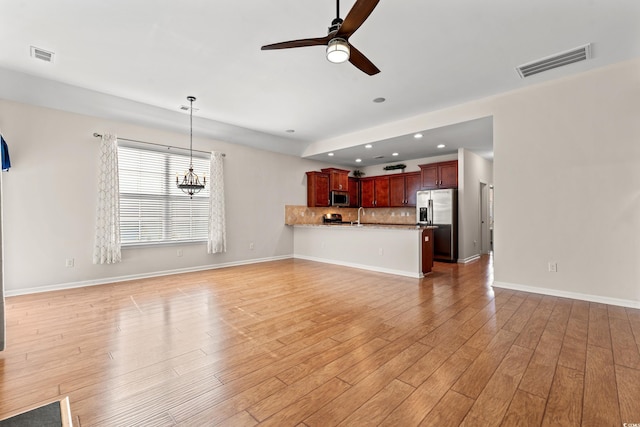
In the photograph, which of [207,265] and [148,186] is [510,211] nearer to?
[207,265]

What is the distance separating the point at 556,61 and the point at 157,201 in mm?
6525

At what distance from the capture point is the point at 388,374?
203 cm

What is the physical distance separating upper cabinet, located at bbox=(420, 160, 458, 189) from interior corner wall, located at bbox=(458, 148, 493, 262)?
0.25m

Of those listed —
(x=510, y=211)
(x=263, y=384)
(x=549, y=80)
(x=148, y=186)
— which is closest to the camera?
(x=263, y=384)

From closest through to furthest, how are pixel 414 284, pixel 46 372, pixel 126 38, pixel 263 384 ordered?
pixel 263 384 → pixel 46 372 → pixel 126 38 → pixel 414 284

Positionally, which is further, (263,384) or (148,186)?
(148,186)

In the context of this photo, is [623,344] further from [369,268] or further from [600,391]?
[369,268]

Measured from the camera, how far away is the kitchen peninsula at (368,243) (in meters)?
5.25

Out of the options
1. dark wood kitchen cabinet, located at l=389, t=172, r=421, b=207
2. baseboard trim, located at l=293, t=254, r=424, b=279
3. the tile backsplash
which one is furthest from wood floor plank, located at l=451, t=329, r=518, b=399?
the tile backsplash

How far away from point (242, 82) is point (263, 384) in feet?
12.1

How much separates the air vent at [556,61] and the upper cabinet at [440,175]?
132 inches

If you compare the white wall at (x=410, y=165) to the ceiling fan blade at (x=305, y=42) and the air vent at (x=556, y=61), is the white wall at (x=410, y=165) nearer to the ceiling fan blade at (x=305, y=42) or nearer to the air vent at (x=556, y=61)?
the air vent at (x=556, y=61)

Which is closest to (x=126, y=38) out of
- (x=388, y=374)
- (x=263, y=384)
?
(x=263, y=384)

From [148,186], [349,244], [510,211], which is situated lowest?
[349,244]
